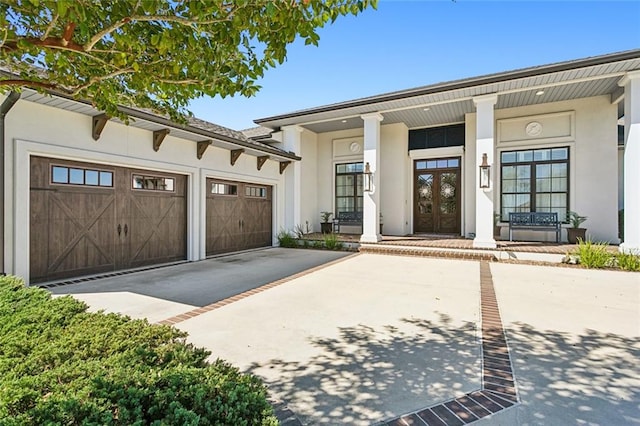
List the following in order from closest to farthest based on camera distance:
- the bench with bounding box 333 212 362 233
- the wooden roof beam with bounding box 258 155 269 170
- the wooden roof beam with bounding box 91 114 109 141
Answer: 1. the wooden roof beam with bounding box 91 114 109 141
2. the wooden roof beam with bounding box 258 155 269 170
3. the bench with bounding box 333 212 362 233

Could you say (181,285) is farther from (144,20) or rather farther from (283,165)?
(283,165)

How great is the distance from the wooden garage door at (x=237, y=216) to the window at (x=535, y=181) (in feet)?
28.6

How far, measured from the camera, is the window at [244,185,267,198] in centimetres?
1074

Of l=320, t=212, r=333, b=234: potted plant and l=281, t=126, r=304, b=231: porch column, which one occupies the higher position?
l=281, t=126, r=304, b=231: porch column

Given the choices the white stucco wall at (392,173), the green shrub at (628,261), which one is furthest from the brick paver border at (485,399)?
the white stucco wall at (392,173)

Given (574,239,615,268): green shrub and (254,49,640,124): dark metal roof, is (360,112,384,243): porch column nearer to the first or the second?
(254,49,640,124): dark metal roof

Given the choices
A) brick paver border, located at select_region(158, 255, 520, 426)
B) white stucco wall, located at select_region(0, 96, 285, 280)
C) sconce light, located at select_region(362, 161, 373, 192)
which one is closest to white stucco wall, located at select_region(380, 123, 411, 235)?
sconce light, located at select_region(362, 161, 373, 192)

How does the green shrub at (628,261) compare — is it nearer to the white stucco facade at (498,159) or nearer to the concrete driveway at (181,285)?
the white stucco facade at (498,159)

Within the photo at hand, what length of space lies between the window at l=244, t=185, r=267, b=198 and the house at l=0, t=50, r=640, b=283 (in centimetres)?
11

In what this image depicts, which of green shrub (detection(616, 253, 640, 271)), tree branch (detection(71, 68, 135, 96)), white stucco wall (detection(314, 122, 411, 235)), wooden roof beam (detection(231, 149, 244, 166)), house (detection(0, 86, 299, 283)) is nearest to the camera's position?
tree branch (detection(71, 68, 135, 96))

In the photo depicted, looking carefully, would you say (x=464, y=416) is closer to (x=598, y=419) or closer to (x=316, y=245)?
(x=598, y=419)

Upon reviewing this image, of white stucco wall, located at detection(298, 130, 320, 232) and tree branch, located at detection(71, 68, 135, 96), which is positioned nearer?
tree branch, located at detection(71, 68, 135, 96)

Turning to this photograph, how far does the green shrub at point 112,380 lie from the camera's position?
1.46m

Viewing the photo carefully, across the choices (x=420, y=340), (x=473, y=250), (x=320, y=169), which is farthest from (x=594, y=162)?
(x=420, y=340)
